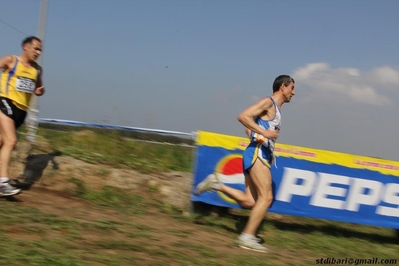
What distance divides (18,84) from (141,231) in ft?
8.15

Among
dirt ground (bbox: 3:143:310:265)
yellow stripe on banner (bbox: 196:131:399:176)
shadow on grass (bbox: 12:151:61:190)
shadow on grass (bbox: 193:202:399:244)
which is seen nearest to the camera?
dirt ground (bbox: 3:143:310:265)

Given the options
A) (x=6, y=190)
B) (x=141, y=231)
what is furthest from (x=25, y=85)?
(x=141, y=231)

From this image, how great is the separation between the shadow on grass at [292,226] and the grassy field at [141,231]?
0.02m

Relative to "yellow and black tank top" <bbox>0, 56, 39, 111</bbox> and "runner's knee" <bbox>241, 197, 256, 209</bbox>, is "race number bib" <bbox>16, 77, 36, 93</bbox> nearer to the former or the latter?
"yellow and black tank top" <bbox>0, 56, 39, 111</bbox>

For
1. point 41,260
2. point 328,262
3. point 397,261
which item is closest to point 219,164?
Result: point 328,262

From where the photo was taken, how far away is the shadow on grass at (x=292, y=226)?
7.01 meters

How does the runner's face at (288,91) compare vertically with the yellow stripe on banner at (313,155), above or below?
above

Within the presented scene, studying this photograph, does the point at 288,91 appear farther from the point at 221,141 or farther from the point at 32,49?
the point at 32,49

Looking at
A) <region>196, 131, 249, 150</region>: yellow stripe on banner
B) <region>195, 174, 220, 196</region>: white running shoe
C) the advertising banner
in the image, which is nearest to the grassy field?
the advertising banner

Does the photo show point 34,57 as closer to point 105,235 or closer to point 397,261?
point 105,235

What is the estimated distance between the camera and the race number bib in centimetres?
646

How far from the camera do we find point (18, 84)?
21.2ft

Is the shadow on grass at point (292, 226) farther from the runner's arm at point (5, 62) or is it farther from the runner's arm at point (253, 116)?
the runner's arm at point (5, 62)

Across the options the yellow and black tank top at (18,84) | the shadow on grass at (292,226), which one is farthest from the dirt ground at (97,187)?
the yellow and black tank top at (18,84)
